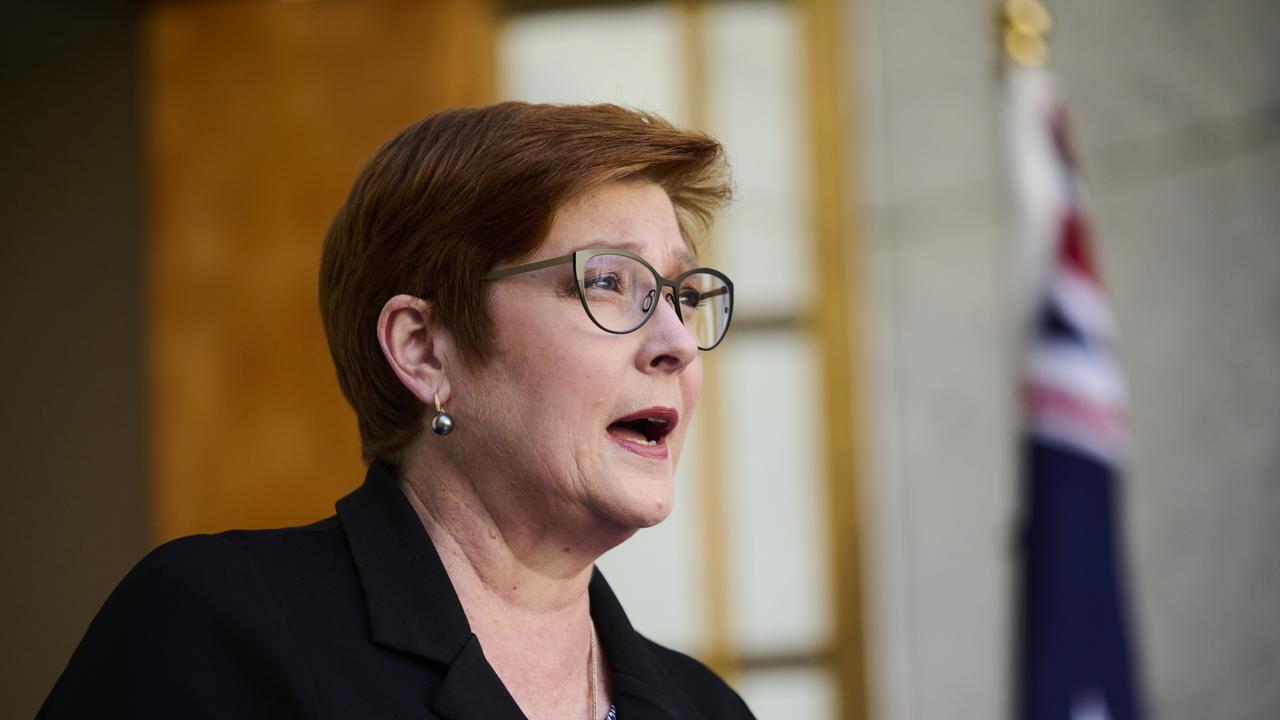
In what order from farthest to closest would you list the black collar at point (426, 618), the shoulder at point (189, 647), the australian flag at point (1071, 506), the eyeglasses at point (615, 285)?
1. the australian flag at point (1071, 506)
2. the eyeglasses at point (615, 285)
3. the black collar at point (426, 618)
4. the shoulder at point (189, 647)

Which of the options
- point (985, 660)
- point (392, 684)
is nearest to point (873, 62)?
point (985, 660)

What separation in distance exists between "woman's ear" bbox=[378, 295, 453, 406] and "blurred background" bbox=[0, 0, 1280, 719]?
2.14 m

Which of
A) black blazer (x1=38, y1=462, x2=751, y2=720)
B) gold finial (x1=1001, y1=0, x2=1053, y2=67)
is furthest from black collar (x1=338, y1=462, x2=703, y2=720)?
gold finial (x1=1001, y1=0, x2=1053, y2=67)

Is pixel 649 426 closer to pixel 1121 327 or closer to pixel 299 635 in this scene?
pixel 299 635

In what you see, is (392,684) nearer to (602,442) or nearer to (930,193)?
(602,442)

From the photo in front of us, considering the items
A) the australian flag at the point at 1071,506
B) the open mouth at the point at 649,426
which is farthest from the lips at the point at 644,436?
the australian flag at the point at 1071,506

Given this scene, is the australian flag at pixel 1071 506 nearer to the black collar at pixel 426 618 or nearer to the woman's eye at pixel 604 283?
the black collar at pixel 426 618

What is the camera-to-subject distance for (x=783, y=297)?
397cm

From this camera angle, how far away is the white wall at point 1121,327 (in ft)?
12.8

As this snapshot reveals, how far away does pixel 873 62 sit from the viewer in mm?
4020

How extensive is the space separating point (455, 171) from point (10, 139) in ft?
9.11

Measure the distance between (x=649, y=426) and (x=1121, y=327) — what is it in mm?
2910

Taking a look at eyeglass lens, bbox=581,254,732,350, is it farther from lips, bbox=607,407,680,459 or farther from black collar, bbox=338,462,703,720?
black collar, bbox=338,462,703,720

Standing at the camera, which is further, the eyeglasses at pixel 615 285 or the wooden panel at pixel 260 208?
the wooden panel at pixel 260 208
